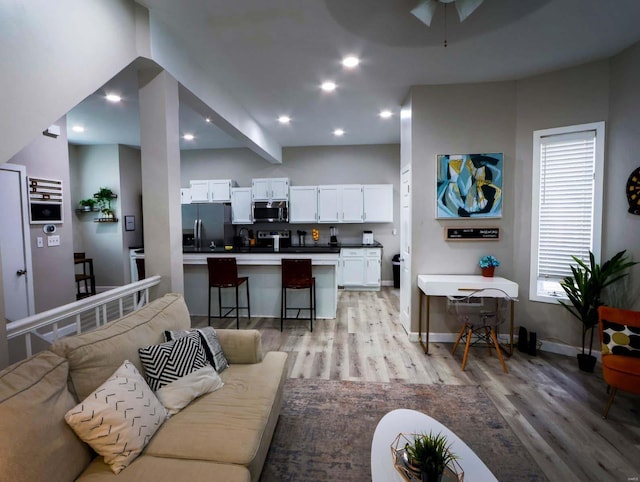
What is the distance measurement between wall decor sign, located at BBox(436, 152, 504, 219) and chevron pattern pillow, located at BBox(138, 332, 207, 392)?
2.95 m

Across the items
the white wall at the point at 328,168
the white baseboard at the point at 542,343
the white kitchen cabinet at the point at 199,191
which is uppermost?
the white wall at the point at 328,168

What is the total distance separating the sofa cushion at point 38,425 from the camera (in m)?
0.97

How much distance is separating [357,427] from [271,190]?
16.7ft

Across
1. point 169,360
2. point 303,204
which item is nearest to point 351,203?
point 303,204

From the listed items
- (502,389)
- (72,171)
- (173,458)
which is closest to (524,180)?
(502,389)

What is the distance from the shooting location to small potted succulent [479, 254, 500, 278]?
3361 millimetres

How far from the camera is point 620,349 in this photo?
2295 mm

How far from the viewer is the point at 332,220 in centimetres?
634

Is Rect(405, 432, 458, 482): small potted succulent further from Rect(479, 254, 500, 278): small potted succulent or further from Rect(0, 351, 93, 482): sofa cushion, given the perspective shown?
Rect(479, 254, 500, 278): small potted succulent

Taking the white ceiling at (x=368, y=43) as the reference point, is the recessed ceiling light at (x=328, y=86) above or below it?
above

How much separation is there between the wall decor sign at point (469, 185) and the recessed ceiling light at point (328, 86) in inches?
58.9

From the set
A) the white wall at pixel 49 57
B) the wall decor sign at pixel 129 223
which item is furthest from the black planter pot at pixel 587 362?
the wall decor sign at pixel 129 223

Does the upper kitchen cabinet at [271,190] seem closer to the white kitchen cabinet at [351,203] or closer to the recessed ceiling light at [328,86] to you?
the white kitchen cabinet at [351,203]

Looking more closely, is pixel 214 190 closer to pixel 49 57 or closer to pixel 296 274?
pixel 296 274
